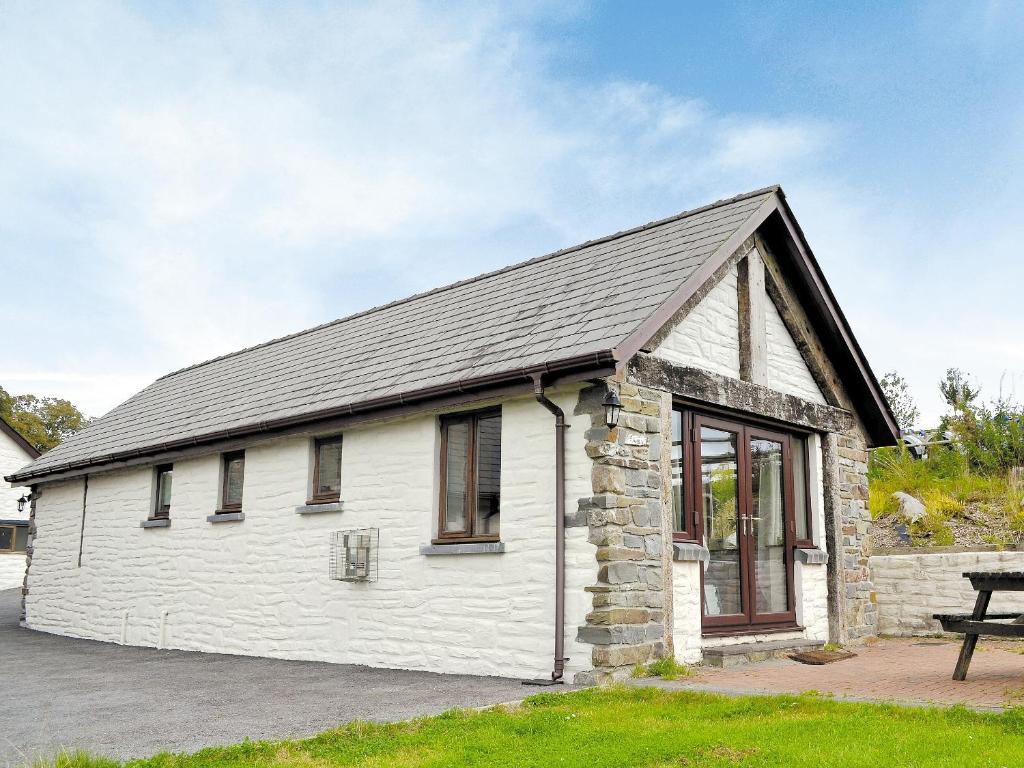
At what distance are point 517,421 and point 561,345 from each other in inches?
36.7

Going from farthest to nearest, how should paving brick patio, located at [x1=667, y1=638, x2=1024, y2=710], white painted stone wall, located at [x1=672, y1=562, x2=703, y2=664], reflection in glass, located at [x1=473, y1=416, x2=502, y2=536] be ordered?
reflection in glass, located at [x1=473, y1=416, x2=502, y2=536]
white painted stone wall, located at [x1=672, y1=562, x2=703, y2=664]
paving brick patio, located at [x1=667, y1=638, x2=1024, y2=710]

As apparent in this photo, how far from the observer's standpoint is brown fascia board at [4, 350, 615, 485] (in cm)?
857

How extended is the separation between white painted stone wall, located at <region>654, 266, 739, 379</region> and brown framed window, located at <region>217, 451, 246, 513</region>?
6666mm

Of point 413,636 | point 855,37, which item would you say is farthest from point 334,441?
point 855,37

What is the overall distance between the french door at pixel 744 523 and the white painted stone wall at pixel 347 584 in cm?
196

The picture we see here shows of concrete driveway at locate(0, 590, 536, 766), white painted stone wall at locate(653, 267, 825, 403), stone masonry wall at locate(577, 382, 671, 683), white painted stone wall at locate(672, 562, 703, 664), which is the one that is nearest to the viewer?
concrete driveway at locate(0, 590, 536, 766)

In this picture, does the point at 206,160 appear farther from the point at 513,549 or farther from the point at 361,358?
the point at 513,549

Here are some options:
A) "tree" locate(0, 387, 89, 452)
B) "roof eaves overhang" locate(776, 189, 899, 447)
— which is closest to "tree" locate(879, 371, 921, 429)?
"roof eaves overhang" locate(776, 189, 899, 447)

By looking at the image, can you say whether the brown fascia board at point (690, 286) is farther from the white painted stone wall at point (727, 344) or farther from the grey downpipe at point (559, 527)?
the grey downpipe at point (559, 527)

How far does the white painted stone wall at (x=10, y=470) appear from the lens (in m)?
30.2

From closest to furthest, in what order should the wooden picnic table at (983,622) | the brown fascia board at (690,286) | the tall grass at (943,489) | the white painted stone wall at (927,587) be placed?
the wooden picnic table at (983,622) < the brown fascia board at (690,286) < the white painted stone wall at (927,587) < the tall grass at (943,489)

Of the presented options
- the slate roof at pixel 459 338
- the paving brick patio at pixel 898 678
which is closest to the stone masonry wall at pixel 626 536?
the paving brick patio at pixel 898 678

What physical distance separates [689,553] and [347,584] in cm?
412

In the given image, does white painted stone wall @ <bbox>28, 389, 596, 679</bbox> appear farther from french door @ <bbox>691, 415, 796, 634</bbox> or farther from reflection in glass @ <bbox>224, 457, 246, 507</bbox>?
french door @ <bbox>691, 415, 796, 634</bbox>
